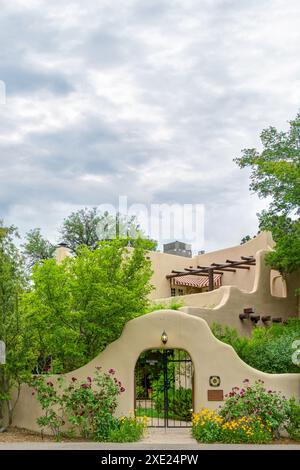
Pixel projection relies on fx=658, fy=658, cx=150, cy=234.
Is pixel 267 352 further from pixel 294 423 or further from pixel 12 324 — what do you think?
pixel 12 324

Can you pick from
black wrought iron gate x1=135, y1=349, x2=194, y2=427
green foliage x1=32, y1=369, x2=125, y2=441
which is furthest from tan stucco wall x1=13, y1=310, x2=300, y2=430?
black wrought iron gate x1=135, y1=349, x2=194, y2=427

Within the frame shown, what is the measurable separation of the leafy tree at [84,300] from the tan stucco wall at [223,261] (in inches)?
570

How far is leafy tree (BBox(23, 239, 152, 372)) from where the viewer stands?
57.2 feet

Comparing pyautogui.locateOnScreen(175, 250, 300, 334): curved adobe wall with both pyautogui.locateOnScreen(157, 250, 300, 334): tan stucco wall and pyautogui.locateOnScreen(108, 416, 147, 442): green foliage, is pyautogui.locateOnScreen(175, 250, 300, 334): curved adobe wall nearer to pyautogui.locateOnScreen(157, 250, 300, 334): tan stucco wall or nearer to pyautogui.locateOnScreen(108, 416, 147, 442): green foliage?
A: pyautogui.locateOnScreen(157, 250, 300, 334): tan stucco wall

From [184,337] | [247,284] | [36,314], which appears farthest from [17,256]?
[247,284]

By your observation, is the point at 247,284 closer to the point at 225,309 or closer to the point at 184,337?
the point at 225,309

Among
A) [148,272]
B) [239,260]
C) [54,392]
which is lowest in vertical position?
[54,392]

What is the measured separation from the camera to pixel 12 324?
1695 centimetres

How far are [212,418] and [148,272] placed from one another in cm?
450

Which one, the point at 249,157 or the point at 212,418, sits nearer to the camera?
the point at 212,418

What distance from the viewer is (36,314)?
1731cm

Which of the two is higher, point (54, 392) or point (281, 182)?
point (281, 182)
